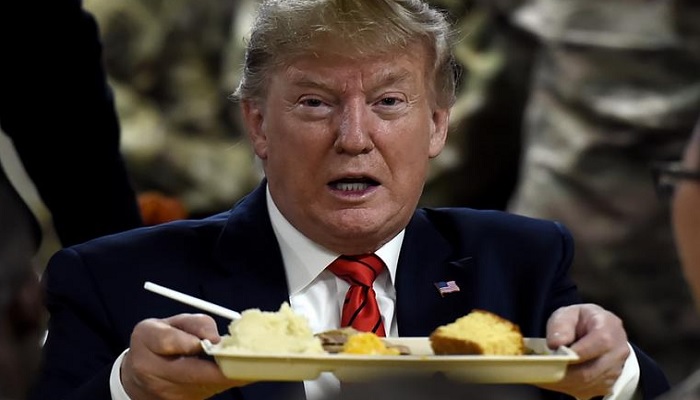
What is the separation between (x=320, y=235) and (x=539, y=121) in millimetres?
3605

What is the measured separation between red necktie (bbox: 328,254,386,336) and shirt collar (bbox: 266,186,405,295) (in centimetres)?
2

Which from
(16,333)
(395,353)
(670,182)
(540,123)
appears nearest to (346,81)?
(395,353)

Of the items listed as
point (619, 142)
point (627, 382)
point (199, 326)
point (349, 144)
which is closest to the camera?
point (199, 326)

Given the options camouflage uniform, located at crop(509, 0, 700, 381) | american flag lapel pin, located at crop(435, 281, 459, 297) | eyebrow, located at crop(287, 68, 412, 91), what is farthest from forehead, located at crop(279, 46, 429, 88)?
camouflage uniform, located at crop(509, 0, 700, 381)

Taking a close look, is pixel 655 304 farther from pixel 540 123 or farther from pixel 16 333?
pixel 16 333

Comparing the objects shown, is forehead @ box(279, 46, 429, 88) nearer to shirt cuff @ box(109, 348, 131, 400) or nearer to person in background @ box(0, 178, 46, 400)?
shirt cuff @ box(109, 348, 131, 400)

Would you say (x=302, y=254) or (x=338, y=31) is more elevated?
(x=338, y=31)

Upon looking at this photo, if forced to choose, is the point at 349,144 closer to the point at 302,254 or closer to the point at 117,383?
the point at 302,254

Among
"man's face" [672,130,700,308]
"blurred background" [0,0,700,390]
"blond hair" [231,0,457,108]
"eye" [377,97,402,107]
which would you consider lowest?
"blurred background" [0,0,700,390]

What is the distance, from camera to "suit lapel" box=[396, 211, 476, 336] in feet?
9.99

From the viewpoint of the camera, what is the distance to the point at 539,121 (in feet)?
21.6

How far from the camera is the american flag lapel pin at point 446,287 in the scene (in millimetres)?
3113

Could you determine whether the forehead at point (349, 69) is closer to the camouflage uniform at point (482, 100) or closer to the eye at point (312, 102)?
the eye at point (312, 102)

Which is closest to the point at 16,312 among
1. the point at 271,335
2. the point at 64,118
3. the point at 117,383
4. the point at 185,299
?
the point at 271,335
